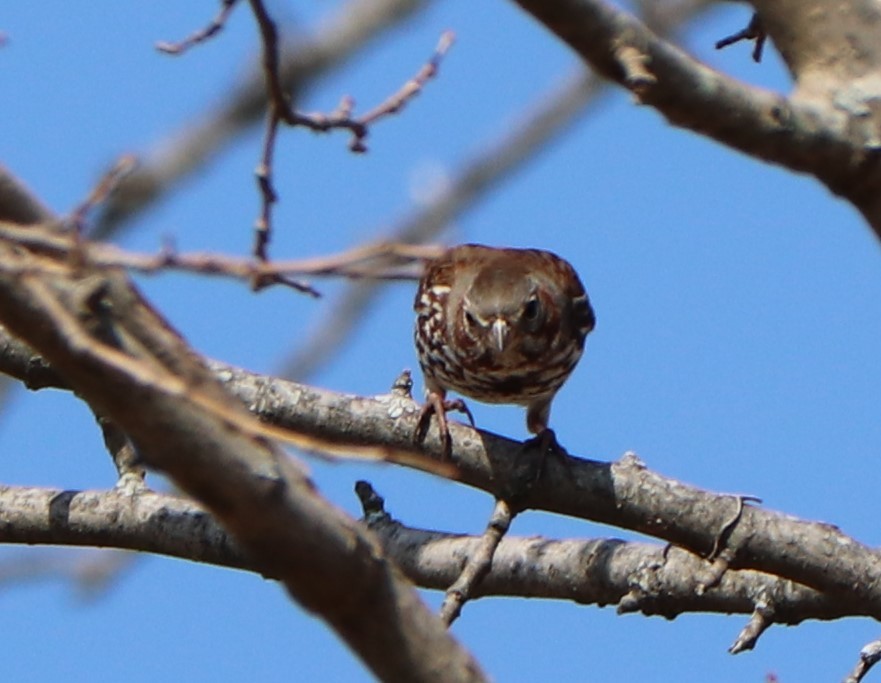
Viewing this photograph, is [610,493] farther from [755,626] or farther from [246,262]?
[246,262]

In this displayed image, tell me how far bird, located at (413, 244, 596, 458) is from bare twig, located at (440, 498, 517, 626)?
6.35 ft

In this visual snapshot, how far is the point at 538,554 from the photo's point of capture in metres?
4.96

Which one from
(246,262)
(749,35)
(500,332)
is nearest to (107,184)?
(246,262)

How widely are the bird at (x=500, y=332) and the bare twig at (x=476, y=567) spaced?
1.94 metres

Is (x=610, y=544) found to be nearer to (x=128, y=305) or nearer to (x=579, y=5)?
(x=579, y=5)

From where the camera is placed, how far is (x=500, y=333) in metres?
6.72

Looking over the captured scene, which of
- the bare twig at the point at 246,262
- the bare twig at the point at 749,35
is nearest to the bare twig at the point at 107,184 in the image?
the bare twig at the point at 246,262

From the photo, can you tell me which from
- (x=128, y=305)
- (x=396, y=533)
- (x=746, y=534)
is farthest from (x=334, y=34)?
(x=128, y=305)

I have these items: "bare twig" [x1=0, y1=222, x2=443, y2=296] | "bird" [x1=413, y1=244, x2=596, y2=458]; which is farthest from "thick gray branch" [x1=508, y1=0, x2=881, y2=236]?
"bird" [x1=413, y1=244, x2=596, y2=458]

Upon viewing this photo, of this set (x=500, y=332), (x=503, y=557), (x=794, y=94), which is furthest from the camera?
(x=500, y=332)

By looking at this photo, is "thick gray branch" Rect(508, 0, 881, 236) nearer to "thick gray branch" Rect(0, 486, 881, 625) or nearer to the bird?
"thick gray branch" Rect(0, 486, 881, 625)

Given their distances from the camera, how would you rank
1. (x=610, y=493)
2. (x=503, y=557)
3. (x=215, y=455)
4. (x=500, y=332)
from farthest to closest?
(x=500, y=332) → (x=503, y=557) → (x=610, y=493) → (x=215, y=455)

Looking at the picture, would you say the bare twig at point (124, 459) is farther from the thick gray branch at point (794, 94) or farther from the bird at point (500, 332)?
the thick gray branch at point (794, 94)

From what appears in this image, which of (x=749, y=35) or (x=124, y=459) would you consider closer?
(x=749, y=35)
